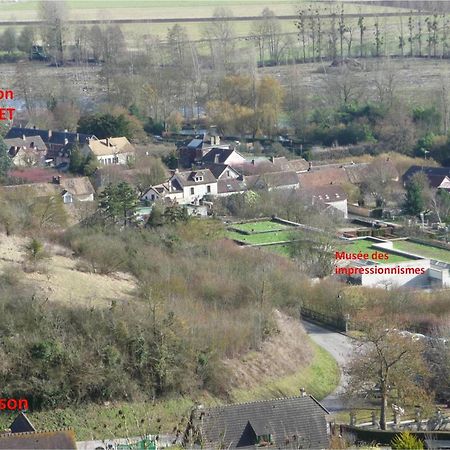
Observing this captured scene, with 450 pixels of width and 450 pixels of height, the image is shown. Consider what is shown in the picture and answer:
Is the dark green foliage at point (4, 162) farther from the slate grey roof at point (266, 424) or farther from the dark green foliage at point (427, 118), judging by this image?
the slate grey roof at point (266, 424)

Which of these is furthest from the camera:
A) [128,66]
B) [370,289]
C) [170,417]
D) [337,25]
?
[337,25]

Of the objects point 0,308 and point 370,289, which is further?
point 370,289

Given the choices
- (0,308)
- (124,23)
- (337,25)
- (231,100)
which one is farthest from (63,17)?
(0,308)

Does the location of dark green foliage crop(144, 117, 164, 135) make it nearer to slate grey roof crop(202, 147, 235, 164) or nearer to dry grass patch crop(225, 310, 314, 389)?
slate grey roof crop(202, 147, 235, 164)

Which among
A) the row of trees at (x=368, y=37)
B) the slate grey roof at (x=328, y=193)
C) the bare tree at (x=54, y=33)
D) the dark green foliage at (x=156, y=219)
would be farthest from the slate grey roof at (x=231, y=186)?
the bare tree at (x=54, y=33)

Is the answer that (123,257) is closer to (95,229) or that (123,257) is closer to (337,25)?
(95,229)

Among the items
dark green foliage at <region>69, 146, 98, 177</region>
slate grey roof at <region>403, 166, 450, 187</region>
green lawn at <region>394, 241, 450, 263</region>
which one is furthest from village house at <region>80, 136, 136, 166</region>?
green lawn at <region>394, 241, 450, 263</region>
